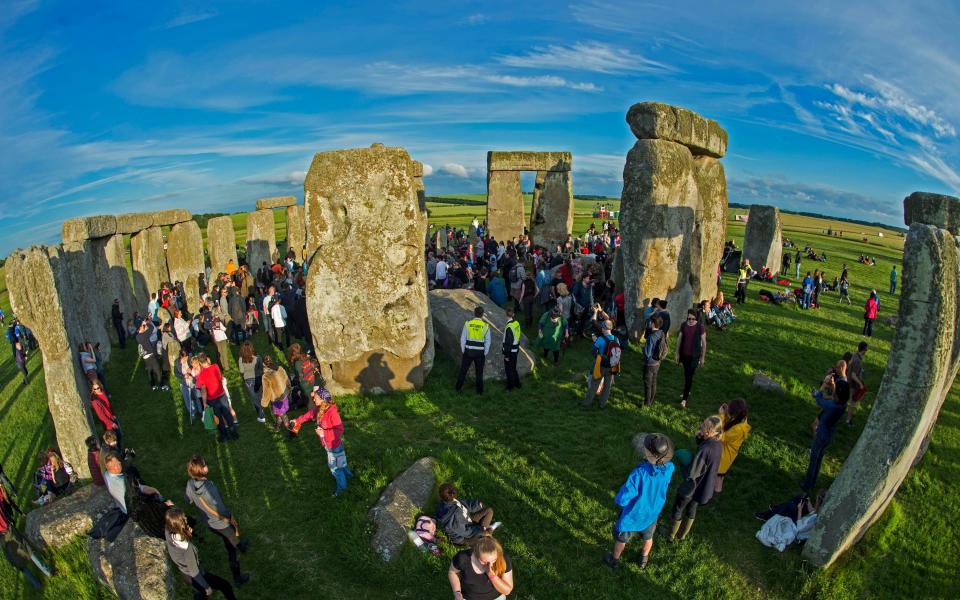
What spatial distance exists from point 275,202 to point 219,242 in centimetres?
445

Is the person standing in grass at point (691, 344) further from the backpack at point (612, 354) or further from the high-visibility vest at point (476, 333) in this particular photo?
the high-visibility vest at point (476, 333)

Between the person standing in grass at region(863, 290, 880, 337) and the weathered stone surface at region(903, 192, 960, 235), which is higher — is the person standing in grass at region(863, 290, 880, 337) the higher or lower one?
the lower one

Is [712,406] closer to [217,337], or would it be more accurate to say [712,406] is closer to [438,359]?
[438,359]

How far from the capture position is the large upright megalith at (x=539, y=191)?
23.6 metres

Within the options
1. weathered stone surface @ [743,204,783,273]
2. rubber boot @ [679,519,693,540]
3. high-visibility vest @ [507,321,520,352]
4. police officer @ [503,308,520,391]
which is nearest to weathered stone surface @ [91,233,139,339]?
police officer @ [503,308,520,391]

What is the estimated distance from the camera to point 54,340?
330 inches

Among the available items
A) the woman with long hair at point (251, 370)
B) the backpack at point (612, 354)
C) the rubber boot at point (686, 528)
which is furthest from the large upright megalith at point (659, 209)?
the woman with long hair at point (251, 370)

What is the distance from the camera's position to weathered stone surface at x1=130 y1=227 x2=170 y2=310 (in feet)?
61.2

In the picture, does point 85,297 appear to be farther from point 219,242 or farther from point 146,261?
point 219,242

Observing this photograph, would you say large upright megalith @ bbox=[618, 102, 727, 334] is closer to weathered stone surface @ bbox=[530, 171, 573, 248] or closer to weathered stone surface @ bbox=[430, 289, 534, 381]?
weathered stone surface @ bbox=[430, 289, 534, 381]

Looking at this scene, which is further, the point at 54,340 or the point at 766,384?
the point at 766,384

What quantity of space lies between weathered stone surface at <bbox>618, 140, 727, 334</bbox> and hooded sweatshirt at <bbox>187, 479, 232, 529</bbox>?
9273 mm

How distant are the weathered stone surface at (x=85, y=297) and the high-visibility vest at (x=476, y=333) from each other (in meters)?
10.5

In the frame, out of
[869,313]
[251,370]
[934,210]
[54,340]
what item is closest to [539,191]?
[869,313]
